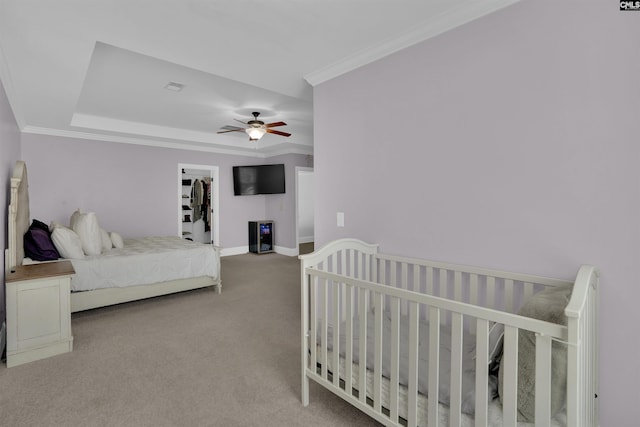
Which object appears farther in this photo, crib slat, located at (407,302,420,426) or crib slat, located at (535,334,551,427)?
crib slat, located at (407,302,420,426)

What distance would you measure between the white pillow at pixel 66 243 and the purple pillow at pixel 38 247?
0.06 meters

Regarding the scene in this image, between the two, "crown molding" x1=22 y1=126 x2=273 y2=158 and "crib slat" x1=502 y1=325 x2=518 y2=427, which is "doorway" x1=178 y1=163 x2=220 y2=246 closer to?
Answer: "crown molding" x1=22 y1=126 x2=273 y2=158

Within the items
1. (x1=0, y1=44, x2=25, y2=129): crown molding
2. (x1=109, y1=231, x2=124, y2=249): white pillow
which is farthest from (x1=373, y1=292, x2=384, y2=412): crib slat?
(x1=109, y1=231, x2=124, y2=249): white pillow

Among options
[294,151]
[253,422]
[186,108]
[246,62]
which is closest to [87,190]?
[186,108]

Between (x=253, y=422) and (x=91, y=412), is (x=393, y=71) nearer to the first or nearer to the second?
(x=253, y=422)

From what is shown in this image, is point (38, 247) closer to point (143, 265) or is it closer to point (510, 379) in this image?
point (143, 265)

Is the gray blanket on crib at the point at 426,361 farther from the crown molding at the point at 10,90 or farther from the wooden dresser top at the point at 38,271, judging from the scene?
the crown molding at the point at 10,90

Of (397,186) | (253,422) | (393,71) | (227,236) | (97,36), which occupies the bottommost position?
(253,422)

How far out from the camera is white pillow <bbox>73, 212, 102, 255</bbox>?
3.43 m

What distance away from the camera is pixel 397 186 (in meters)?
2.23

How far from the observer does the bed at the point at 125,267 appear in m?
2.87

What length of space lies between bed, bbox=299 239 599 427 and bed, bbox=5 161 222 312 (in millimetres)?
2452

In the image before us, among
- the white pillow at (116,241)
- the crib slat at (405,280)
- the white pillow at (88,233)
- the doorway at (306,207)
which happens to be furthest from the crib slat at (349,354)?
the doorway at (306,207)

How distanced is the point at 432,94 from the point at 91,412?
276 centimetres
